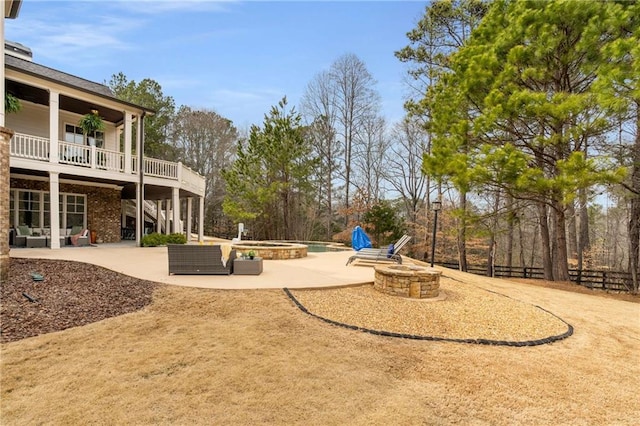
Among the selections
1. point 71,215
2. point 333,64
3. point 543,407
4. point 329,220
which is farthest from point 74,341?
point 333,64

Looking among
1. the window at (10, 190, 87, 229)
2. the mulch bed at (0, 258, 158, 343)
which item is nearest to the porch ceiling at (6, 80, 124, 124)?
the window at (10, 190, 87, 229)

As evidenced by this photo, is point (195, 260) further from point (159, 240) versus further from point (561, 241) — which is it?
point (561, 241)

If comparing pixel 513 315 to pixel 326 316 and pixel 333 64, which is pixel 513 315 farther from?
pixel 333 64

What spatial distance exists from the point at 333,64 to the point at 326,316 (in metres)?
22.6

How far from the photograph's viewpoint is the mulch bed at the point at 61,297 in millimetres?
4467

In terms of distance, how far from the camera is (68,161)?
11.1 metres

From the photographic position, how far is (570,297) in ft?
26.6

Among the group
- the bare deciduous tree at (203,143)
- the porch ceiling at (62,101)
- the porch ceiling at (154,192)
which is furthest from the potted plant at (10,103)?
the bare deciduous tree at (203,143)

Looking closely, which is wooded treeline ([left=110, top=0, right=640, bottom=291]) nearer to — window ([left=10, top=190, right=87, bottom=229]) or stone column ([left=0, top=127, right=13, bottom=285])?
window ([left=10, top=190, right=87, bottom=229])

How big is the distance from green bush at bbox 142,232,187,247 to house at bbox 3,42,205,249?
40cm

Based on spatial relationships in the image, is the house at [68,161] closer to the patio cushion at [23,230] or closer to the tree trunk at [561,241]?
the patio cushion at [23,230]

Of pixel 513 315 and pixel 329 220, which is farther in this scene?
pixel 329 220

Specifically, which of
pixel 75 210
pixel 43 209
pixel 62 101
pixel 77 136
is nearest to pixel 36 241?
pixel 43 209

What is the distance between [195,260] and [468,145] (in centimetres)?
932
